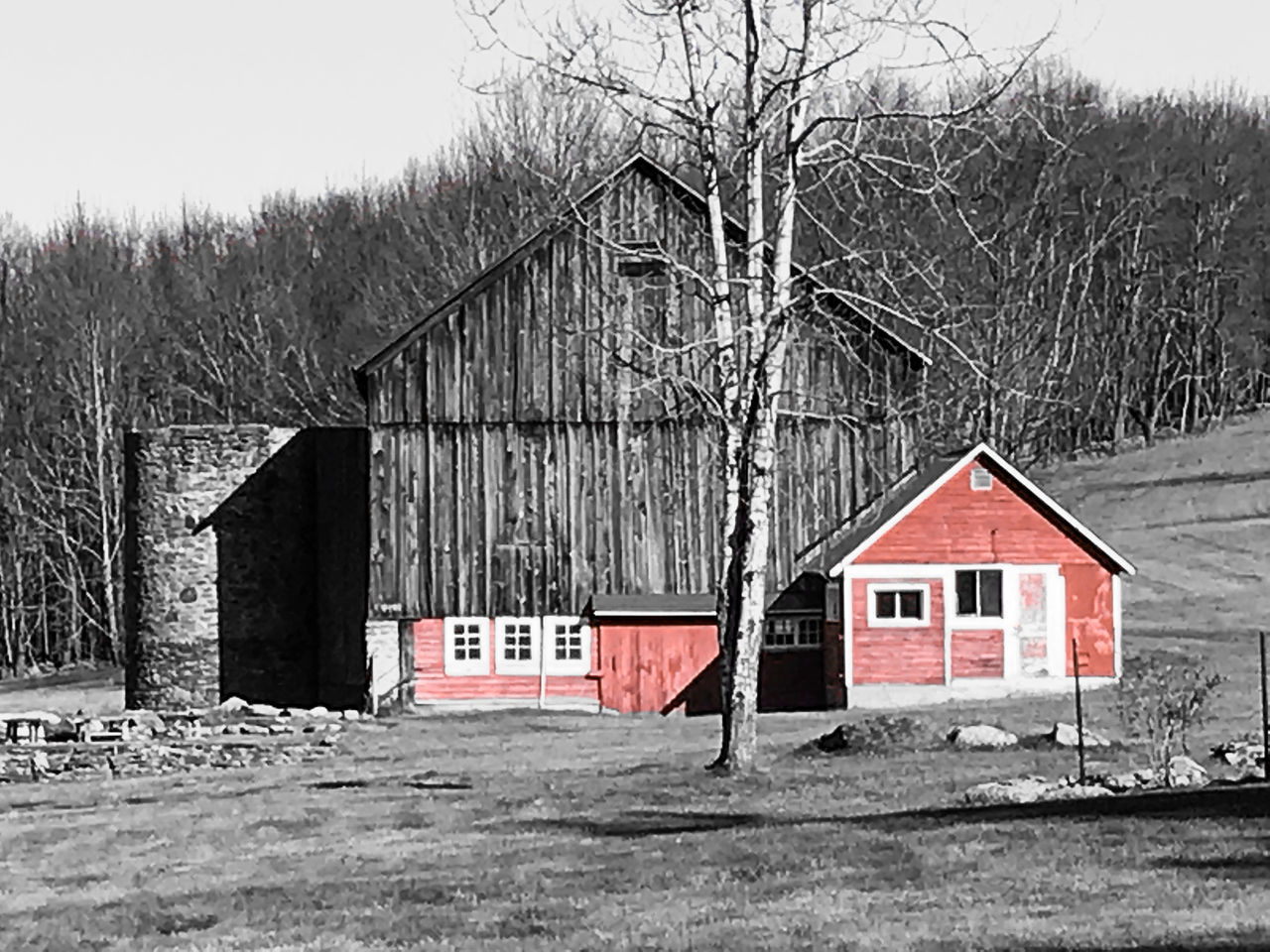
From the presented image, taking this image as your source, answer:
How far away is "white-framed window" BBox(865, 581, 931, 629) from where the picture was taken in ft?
144

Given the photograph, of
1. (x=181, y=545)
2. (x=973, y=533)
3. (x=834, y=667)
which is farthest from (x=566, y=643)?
(x=181, y=545)

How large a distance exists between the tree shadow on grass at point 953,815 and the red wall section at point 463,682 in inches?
799

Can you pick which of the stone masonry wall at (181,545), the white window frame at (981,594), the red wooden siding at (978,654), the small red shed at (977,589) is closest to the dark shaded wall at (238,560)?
the stone masonry wall at (181,545)

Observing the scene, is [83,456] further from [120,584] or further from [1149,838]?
[1149,838]

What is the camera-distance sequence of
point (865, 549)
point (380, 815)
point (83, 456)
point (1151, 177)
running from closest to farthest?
point (380, 815) → point (865, 549) → point (83, 456) → point (1151, 177)

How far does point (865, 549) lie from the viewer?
44094 millimetres

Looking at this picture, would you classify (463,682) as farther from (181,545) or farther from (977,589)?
(977,589)

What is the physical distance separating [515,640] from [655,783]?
1795 centimetres

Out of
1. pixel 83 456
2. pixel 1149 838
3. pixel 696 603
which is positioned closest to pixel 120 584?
pixel 83 456

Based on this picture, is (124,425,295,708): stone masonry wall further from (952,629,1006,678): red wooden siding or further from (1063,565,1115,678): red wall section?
(1063,565,1115,678): red wall section

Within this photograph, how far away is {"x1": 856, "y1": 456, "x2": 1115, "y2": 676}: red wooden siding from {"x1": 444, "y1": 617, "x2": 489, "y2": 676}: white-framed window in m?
7.74

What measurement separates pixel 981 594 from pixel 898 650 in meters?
1.98

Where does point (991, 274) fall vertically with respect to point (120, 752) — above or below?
above

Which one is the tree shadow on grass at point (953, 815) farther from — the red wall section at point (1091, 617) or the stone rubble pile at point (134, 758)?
the red wall section at point (1091, 617)
